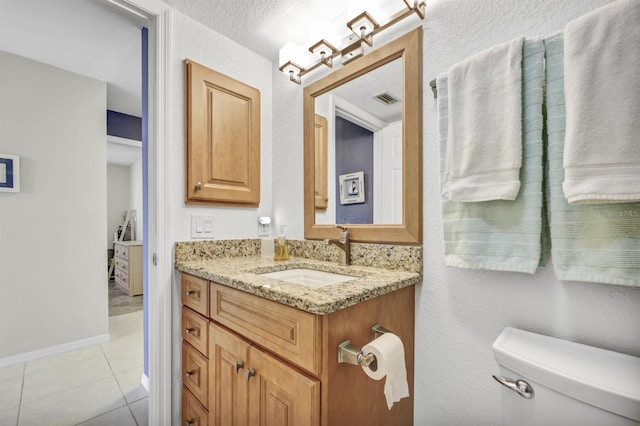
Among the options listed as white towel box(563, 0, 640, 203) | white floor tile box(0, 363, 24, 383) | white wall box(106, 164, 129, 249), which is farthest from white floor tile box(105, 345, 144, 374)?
white wall box(106, 164, 129, 249)

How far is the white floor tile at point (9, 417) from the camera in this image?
1.48 metres

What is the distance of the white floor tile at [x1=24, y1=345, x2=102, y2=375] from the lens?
2.03 meters

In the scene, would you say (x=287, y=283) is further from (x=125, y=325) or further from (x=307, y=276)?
(x=125, y=325)

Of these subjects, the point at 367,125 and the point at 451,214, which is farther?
the point at 367,125

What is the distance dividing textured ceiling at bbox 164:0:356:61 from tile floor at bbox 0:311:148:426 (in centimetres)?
217

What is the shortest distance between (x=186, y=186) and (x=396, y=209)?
1045 millimetres

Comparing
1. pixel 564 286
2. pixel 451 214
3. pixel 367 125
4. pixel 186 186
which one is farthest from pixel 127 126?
pixel 564 286

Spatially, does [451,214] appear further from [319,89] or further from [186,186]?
[186,186]

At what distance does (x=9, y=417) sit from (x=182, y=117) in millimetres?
1843

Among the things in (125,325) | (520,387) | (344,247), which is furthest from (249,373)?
(125,325)

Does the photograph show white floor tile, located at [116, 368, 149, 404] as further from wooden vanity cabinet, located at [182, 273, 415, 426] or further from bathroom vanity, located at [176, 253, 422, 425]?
wooden vanity cabinet, located at [182, 273, 415, 426]

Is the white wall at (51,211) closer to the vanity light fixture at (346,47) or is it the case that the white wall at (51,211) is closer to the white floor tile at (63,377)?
the white floor tile at (63,377)

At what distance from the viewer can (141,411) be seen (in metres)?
1.61

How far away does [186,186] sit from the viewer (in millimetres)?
1456
